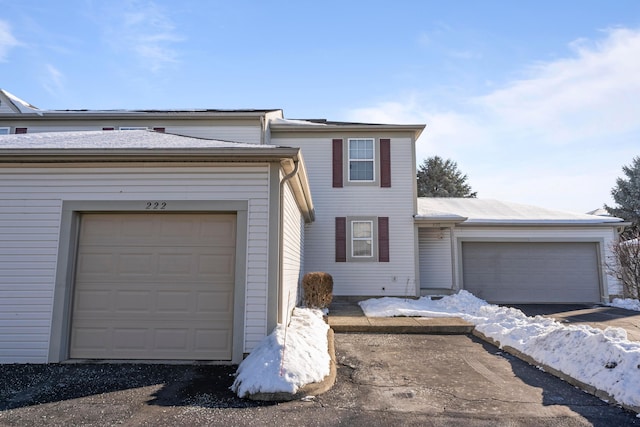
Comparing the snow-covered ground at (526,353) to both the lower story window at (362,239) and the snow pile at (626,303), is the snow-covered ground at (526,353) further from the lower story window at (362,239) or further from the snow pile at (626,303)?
the snow pile at (626,303)

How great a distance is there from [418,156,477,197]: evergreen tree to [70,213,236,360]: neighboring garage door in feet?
95.1

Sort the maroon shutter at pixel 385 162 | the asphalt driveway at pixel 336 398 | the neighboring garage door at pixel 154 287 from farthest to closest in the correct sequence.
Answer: the maroon shutter at pixel 385 162 < the neighboring garage door at pixel 154 287 < the asphalt driveway at pixel 336 398

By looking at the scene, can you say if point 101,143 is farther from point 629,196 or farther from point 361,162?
point 629,196

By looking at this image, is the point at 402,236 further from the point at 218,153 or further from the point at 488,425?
the point at 488,425

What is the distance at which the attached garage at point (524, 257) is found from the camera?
41.4ft

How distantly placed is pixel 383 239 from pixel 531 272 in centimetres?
544

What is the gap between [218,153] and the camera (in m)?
5.28

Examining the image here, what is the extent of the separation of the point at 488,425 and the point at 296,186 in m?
4.69

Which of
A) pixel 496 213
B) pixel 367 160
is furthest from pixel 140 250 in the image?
pixel 496 213

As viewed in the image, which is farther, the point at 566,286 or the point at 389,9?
the point at 566,286

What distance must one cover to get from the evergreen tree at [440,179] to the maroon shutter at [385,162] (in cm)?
2123

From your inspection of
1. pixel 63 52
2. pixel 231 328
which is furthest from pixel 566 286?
A: pixel 63 52

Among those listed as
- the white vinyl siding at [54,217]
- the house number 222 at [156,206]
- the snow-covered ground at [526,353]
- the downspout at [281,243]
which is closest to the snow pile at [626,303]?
the snow-covered ground at [526,353]

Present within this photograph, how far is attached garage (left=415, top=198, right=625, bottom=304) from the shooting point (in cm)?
1262
